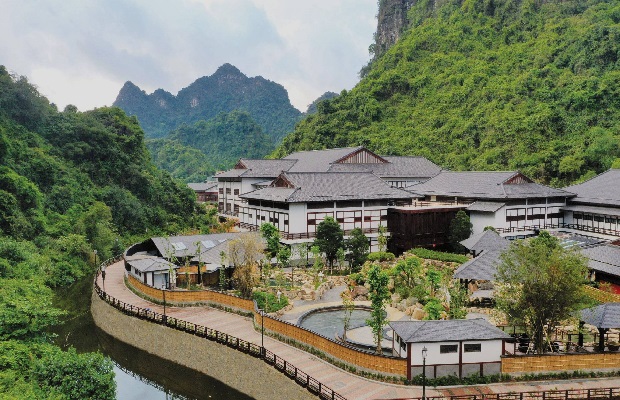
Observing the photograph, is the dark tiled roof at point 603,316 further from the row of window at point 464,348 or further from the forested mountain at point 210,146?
the forested mountain at point 210,146

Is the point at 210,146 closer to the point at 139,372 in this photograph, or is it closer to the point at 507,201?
the point at 507,201

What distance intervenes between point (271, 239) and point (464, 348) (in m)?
19.0

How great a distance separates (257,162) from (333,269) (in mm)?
25400

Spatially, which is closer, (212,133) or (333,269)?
(333,269)

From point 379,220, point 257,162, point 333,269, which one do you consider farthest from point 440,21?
point 333,269

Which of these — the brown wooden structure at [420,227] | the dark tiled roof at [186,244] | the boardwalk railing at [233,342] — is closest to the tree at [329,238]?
the dark tiled roof at [186,244]

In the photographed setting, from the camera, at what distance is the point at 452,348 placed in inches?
767

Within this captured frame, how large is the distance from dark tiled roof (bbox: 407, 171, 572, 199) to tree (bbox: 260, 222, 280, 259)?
61.2ft

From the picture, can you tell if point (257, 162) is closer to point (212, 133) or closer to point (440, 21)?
point (440, 21)

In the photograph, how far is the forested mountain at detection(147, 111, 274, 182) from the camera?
12694 cm

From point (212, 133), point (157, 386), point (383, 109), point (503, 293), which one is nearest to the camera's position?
point (503, 293)

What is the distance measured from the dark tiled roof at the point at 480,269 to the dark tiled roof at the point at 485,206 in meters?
11.3

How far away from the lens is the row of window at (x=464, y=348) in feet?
63.7

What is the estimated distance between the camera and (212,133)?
149 m
